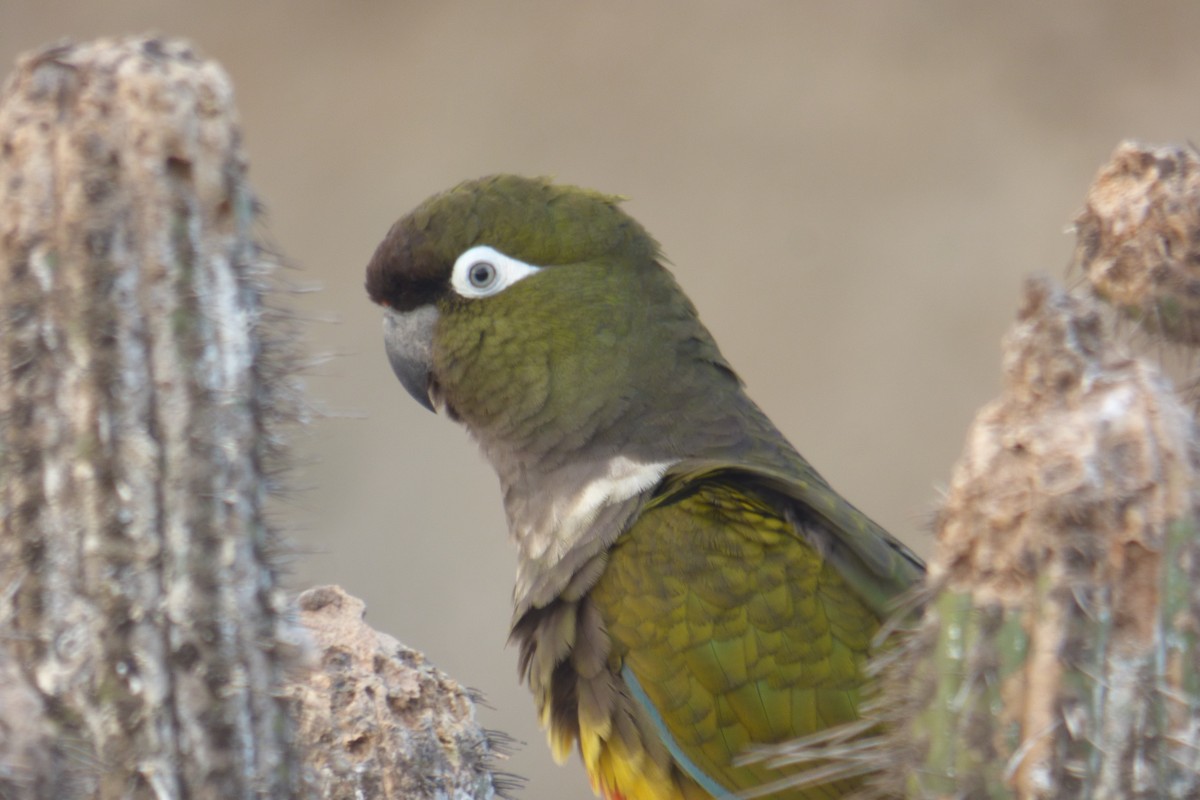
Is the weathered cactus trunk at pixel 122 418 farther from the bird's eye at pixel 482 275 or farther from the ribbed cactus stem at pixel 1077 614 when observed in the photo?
the bird's eye at pixel 482 275

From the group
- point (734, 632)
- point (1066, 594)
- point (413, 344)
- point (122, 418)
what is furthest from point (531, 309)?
point (1066, 594)

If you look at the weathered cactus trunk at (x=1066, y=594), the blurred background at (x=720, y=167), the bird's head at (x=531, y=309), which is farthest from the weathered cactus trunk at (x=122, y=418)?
the blurred background at (x=720, y=167)

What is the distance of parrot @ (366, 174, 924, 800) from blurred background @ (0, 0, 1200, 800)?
62.6 inches

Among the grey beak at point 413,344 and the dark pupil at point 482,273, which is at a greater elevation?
the dark pupil at point 482,273

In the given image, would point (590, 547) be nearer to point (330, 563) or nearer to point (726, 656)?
point (726, 656)

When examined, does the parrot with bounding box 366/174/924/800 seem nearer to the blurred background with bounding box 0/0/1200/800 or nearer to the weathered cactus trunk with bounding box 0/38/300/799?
the weathered cactus trunk with bounding box 0/38/300/799

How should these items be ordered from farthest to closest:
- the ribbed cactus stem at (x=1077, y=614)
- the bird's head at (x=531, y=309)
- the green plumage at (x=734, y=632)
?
the bird's head at (x=531, y=309), the green plumage at (x=734, y=632), the ribbed cactus stem at (x=1077, y=614)

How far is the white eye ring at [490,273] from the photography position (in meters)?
1.75

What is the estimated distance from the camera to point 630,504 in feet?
5.20

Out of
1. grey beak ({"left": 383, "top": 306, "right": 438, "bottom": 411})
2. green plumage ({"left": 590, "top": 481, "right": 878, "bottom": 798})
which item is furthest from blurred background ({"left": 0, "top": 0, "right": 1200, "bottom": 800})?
green plumage ({"left": 590, "top": 481, "right": 878, "bottom": 798})

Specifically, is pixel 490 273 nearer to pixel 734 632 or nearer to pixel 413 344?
pixel 413 344

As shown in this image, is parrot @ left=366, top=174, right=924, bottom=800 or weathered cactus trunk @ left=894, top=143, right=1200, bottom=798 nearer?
weathered cactus trunk @ left=894, top=143, right=1200, bottom=798

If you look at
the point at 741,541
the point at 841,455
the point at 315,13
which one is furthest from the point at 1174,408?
the point at 315,13

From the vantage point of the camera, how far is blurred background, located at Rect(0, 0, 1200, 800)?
326 centimetres
